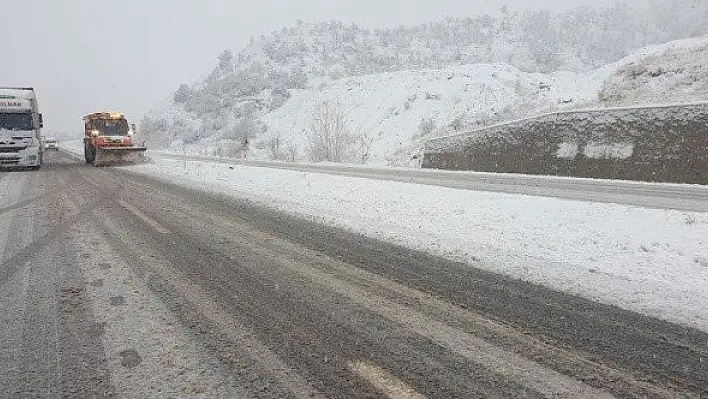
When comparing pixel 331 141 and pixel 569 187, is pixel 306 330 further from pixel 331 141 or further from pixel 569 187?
pixel 331 141

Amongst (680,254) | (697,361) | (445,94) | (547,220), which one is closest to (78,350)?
(697,361)

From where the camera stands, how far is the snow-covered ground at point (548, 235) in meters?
4.35

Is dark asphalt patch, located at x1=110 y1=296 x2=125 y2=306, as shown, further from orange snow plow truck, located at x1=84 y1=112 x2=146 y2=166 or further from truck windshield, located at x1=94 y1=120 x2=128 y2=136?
truck windshield, located at x1=94 y1=120 x2=128 y2=136

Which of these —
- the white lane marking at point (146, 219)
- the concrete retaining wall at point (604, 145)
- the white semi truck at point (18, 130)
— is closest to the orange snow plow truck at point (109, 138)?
the white semi truck at point (18, 130)

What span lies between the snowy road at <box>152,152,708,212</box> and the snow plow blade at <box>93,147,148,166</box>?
1377cm

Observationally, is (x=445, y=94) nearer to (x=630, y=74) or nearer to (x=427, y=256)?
(x=630, y=74)

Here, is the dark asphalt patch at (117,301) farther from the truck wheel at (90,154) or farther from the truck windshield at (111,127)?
the truck wheel at (90,154)

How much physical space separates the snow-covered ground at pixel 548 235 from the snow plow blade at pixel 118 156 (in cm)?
1373

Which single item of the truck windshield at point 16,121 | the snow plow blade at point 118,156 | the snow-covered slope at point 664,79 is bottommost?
the snow plow blade at point 118,156

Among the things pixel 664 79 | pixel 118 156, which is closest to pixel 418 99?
pixel 664 79

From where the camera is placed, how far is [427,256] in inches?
215

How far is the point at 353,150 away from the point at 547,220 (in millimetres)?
20676

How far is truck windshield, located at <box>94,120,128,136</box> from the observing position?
76.5ft

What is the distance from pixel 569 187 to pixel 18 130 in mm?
21727
